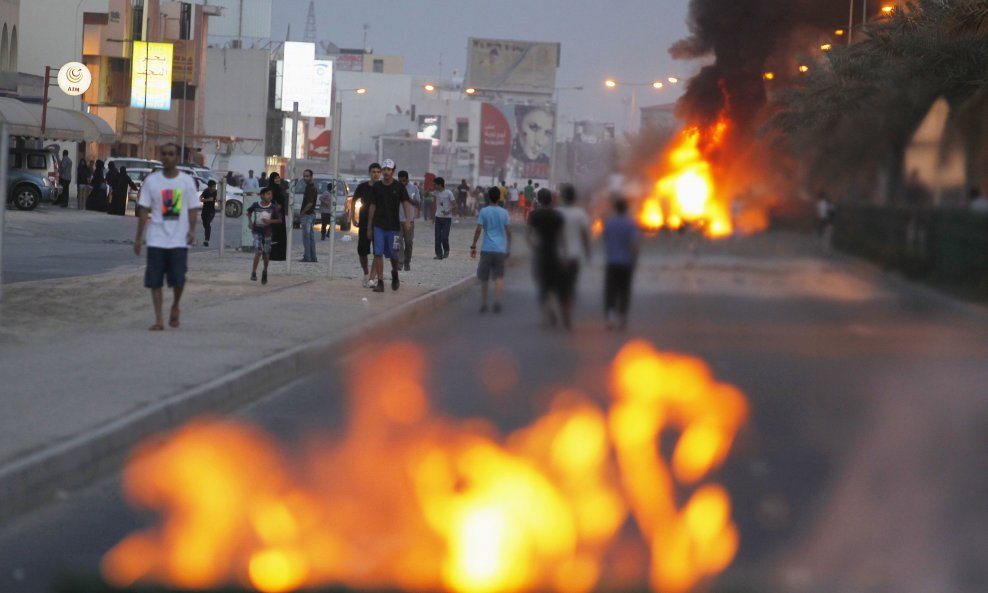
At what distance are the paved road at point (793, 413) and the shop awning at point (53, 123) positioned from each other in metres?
23.3

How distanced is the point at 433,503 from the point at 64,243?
966 inches

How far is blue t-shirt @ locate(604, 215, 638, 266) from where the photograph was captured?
14.8m

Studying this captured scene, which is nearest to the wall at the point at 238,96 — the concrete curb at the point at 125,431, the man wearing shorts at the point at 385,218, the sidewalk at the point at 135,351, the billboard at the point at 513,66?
the billboard at the point at 513,66

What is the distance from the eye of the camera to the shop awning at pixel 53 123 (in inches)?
1631

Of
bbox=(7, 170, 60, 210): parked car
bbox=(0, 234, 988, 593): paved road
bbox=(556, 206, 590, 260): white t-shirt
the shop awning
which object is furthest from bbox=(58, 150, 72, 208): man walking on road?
bbox=(556, 206, 590, 260): white t-shirt

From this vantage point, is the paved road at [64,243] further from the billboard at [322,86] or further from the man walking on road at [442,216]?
the billboard at [322,86]

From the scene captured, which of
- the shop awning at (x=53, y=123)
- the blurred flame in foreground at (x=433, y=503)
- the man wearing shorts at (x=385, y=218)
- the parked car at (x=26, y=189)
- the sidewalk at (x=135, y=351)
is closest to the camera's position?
the blurred flame in foreground at (x=433, y=503)

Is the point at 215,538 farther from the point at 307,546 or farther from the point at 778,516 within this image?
the point at 778,516

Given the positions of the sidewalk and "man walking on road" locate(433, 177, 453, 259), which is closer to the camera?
the sidewalk

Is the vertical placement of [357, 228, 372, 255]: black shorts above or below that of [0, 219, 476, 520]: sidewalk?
above

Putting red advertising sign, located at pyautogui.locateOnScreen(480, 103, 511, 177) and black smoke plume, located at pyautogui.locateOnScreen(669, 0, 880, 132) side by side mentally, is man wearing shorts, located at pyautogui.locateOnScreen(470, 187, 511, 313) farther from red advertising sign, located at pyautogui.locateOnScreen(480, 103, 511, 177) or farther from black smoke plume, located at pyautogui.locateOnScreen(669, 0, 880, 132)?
red advertising sign, located at pyautogui.locateOnScreen(480, 103, 511, 177)

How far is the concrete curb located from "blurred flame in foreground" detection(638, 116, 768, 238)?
8.64 m

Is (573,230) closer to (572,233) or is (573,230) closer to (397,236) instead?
(572,233)

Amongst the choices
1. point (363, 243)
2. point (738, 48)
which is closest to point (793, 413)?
point (363, 243)
